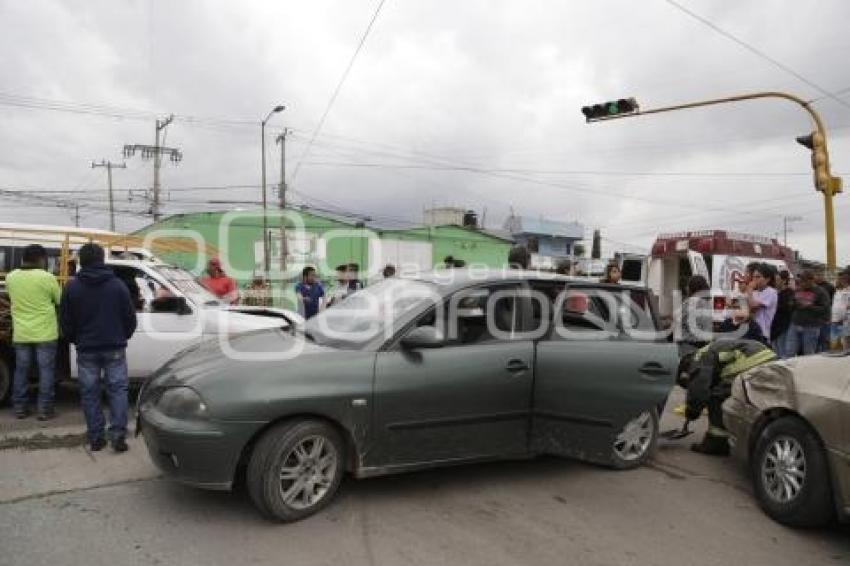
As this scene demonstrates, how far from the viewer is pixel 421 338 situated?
14.4ft

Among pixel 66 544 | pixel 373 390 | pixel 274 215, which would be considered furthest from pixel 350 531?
pixel 274 215

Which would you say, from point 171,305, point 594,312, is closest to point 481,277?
point 594,312

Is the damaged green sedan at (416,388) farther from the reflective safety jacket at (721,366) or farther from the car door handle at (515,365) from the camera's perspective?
the reflective safety jacket at (721,366)

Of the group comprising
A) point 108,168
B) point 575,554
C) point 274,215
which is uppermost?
point 108,168

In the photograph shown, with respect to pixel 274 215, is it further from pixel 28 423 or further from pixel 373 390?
pixel 373 390

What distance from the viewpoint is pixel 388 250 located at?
44.3 meters

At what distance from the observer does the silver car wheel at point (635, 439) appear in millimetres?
5461

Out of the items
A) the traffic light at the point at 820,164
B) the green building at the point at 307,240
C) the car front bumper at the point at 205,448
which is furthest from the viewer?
the green building at the point at 307,240

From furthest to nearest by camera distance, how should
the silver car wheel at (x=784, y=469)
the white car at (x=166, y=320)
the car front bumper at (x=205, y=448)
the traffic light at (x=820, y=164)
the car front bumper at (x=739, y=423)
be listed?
the traffic light at (x=820, y=164), the white car at (x=166, y=320), the car front bumper at (x=739, y=423), the silver car wheel at (x=784, y=469), the car front bumper at (x=205, y=448)

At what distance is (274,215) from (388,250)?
7.72 meters

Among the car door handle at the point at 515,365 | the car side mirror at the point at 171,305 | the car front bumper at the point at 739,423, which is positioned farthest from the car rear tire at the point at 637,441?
the car side mirror at the point at 171,305

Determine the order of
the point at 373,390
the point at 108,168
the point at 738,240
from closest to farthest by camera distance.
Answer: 1. the point at 373,390
2. the point at 738,240
3. the point at 108,168

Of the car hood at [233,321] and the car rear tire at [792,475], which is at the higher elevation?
the car hood at [233,321]

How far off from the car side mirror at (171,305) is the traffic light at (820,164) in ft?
33.8
